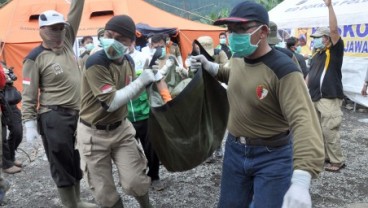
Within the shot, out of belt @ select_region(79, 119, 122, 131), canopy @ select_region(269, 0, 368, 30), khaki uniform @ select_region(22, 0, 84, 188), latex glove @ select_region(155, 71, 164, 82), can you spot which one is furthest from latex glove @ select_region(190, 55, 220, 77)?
canopy @ select_region(269, 0, 368, 30)

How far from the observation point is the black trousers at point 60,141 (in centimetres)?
374

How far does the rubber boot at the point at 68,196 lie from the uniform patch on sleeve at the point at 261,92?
7.88ft

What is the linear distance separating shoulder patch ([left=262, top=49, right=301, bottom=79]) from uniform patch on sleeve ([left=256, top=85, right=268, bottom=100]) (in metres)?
0.12

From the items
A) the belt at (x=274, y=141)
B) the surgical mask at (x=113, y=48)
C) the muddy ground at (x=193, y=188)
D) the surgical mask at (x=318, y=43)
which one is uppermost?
the surgical mask at (x=113, y=48)

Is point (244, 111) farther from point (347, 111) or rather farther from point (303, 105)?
point (347, 111)

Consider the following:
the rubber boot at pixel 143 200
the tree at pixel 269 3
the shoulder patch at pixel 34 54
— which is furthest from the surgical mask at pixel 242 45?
the tree at pixel 269 3

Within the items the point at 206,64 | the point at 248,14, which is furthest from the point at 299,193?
the point at 206,64

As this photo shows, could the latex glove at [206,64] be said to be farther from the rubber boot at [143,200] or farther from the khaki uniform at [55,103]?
the khaki uniform at [55,103]

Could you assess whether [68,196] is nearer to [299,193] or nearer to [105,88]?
[105,88]

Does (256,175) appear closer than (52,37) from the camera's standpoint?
Yes

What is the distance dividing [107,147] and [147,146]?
138cm

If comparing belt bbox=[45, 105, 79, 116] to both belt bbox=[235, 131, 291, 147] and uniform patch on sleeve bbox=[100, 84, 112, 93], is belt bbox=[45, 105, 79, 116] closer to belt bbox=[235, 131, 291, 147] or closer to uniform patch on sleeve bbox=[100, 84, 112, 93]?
uniform patch on sleeve bbox=[100, 84, 112, 93]

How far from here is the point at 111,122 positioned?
336cm

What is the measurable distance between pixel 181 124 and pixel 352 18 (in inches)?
316
